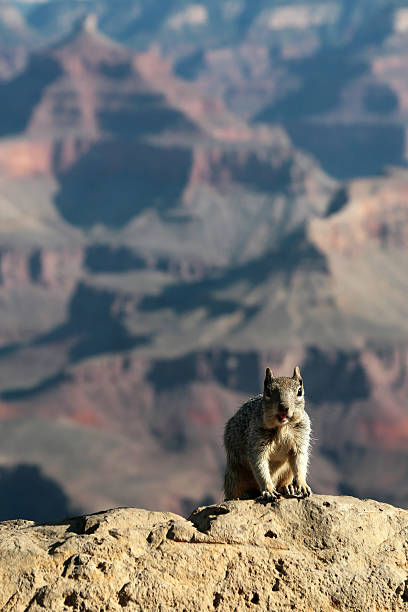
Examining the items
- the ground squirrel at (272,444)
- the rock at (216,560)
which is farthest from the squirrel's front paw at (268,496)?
the rock at (216,560)

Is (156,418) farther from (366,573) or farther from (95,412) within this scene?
(366,573)

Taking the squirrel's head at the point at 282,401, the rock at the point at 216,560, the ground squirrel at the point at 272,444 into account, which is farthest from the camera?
the ground squirrel at the point at 272,444

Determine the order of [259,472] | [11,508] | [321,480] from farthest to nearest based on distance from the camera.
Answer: [321,480] → [11,508] → [259,472]

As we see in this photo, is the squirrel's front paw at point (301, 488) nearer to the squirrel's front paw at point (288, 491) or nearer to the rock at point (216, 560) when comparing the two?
the squirrel's front paw at point (288, 491)

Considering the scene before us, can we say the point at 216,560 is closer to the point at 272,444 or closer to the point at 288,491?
the point at 288,491

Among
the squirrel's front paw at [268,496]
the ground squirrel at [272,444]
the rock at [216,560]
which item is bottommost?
the rock at [216,560]

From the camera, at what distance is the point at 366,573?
58.2 ft

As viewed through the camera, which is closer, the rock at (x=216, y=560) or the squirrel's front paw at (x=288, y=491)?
the rock at (x=216, y=560)

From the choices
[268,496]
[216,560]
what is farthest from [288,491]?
[216,560]

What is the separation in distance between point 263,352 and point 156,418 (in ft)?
70.6

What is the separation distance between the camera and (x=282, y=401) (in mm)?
19125

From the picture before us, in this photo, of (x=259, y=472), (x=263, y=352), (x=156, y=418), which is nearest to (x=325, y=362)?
(x=263, y=352)

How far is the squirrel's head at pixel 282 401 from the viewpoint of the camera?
1917 centimetres

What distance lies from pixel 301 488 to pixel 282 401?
5.49 feet
